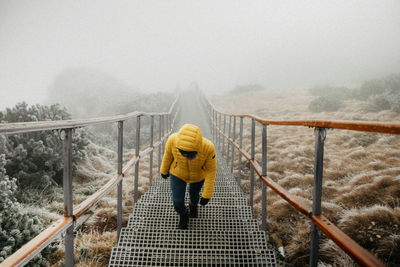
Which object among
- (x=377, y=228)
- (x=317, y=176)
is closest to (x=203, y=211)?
(x=377, y=228)

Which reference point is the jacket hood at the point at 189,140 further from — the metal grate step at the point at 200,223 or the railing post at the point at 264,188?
the metal grate step at the point at 200,223

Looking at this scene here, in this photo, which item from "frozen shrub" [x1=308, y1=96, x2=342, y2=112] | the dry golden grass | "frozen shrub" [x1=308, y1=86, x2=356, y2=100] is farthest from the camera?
"frozen shrub" [x1=308, y1=86, x2=356, y2=100]

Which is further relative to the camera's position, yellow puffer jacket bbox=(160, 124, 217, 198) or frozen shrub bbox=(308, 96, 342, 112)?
frozen shrub bbox=(308, 96, 342, 112)

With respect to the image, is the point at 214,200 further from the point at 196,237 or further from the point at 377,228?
the point at 377,228

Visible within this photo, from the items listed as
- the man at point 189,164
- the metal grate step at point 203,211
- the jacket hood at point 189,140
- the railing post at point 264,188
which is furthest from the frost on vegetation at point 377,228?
the jacket hood at point 189,140

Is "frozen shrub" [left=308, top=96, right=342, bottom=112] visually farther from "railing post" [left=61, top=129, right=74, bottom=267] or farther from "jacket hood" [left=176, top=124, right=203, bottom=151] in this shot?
"railing post" [left=61, top=129, right=74, bottom=267]

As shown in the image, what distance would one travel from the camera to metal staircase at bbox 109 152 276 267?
2.13 meters

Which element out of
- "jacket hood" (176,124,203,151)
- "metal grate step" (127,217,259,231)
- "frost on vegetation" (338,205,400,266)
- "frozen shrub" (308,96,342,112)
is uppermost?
"frozen shrub" (308,96,342,112)

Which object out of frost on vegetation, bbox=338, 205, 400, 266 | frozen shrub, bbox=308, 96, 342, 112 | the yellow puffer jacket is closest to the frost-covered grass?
the yellow puffer jacket

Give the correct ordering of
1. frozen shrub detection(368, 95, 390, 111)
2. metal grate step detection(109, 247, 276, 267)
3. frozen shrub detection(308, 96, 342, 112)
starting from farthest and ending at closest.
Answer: frozen shrub detection(308, 96, 342, 112) → frozen shrub detection(368, 95, 390, 111) → metal grate step detection(109, 247, 276, 267)

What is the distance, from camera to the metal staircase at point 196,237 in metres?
2.13

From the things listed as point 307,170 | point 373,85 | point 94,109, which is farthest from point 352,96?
point 94,109

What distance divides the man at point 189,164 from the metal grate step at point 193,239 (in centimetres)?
19

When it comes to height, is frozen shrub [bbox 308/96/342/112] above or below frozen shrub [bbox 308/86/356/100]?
below
